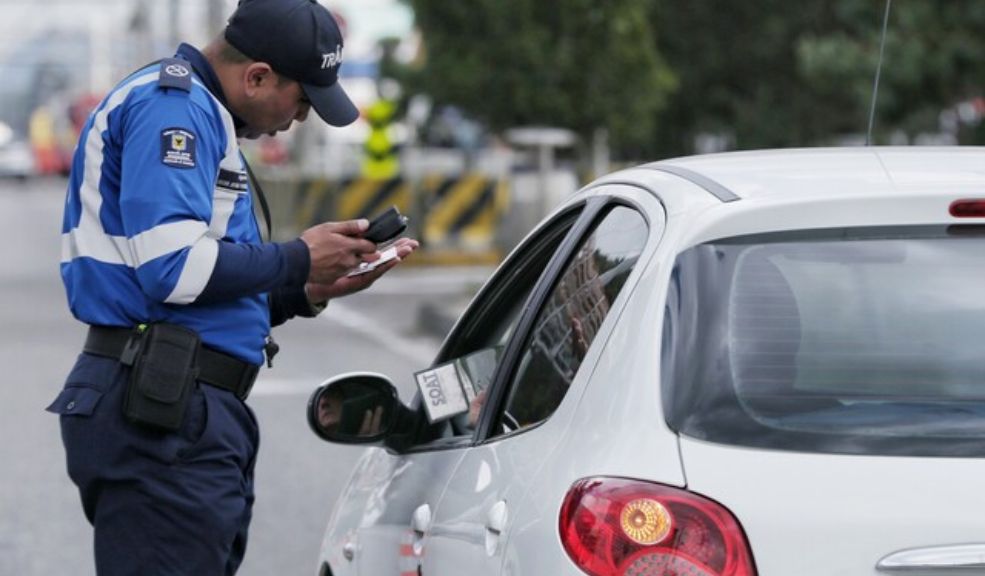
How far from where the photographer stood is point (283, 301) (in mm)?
4594

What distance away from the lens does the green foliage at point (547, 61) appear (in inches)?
778

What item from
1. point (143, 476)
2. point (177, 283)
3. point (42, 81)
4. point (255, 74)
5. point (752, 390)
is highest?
point (255, 74)

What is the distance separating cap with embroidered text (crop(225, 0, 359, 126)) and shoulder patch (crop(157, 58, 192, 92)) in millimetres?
150

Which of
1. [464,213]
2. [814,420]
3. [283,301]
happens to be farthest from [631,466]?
[464,213]

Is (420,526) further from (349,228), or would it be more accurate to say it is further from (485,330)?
(485,330)

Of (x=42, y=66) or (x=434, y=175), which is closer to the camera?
(x=434, y=175)

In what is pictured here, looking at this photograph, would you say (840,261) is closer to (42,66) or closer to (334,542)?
(334,542)

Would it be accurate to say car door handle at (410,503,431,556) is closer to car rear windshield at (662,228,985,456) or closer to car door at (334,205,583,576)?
car door at (334,205,583,576)

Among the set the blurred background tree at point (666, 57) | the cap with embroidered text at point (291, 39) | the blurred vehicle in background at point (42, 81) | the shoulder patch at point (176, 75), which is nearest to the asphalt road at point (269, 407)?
the blurred background tree at point (666, 57)

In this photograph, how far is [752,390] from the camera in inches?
123

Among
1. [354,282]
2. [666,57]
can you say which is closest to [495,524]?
[354,282]

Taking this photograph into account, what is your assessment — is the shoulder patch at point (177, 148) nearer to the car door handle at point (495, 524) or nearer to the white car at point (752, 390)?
the white car at point (752, 390)

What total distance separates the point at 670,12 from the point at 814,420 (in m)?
24.4

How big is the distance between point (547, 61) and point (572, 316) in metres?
16.3
